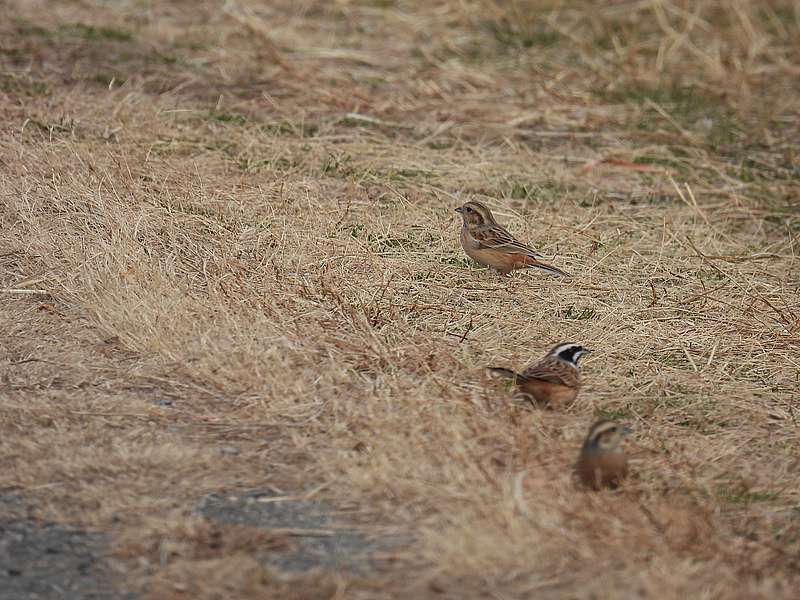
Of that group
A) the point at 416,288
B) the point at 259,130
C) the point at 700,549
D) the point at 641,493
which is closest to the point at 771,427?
the point at 641,493

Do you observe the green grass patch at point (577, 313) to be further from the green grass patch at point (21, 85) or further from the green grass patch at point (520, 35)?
the green grass patch at point (520, 35)

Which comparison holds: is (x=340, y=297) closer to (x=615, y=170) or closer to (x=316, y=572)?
(x=316, y=572)

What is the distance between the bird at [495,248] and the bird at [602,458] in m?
2.68

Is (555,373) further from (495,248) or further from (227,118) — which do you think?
(227,118)

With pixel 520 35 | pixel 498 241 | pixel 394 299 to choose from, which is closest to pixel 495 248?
pixel 498 241

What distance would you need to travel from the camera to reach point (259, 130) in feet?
33.1

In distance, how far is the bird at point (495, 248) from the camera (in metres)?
7.90

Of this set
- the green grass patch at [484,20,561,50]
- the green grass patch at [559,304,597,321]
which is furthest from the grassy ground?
the green grass patch at [484,20,561,50]

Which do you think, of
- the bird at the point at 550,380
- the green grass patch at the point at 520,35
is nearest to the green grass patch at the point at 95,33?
the green grass patch at the point at 520,35

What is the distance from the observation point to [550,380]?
6.05 meters

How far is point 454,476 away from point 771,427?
6.28 ft

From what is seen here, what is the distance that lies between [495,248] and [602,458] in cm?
284

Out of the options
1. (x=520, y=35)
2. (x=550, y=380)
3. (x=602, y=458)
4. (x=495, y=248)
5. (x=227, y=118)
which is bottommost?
(x=520, y=35)

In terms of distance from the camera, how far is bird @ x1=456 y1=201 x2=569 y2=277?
790cm
